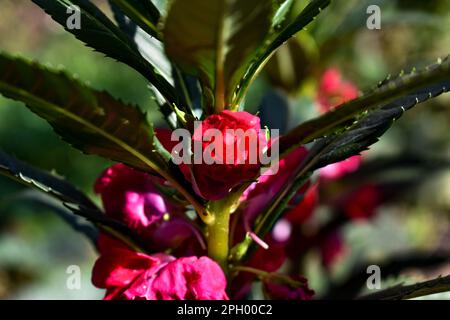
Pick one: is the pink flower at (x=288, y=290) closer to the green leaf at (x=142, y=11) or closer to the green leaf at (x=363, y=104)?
the green leaf at (x=363, y=104)

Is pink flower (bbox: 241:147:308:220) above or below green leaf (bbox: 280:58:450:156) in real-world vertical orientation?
above

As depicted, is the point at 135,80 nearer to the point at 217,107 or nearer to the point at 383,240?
the point at 383,240

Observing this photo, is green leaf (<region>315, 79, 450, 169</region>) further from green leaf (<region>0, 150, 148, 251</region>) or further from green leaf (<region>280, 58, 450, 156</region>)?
green leaf (<region>0, 150, 148, 251</region>)

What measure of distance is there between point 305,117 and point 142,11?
0.55m

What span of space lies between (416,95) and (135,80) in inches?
132

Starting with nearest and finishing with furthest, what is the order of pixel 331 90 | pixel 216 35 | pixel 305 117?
1. pixel 216 35
2. pixel 305 117
3. pixel 331 90

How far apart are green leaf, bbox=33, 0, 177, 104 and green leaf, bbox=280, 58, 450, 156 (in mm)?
145

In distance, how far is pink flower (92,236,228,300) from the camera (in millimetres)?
741

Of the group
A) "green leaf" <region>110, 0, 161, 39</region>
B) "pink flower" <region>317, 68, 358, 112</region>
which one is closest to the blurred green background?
"pink flower" <region>317, 68, 358, 112</region>

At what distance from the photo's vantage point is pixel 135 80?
13.1 feet

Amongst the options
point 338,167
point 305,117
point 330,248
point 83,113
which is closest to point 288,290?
point 83,113

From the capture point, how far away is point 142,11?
73 cm

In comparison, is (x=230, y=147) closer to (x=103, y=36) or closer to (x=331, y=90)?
(x=103, y=36)
